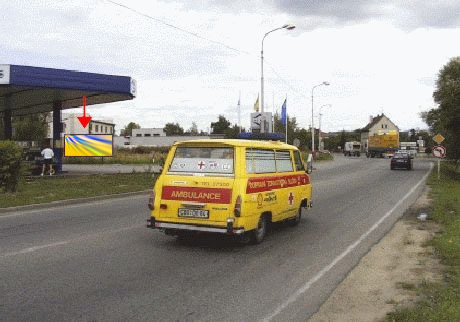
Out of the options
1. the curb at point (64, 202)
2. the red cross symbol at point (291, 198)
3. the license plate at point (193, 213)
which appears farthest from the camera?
the curb at point (64, 202)

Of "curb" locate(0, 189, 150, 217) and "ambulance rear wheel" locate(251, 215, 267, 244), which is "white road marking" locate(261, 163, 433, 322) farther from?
"curb" locate(0, 189, 150, 217)

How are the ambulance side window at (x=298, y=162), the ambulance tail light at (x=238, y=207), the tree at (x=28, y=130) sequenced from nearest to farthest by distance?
the ambulance tail light at (x=238, y=207)
the ambulance side window at (x=298, y=162)
the tree at (x=28, y=130)

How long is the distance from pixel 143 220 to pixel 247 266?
16.3 feet

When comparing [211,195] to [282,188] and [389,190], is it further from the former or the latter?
[389,190]

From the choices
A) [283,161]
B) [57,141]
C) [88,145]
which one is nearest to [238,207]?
[283,161]

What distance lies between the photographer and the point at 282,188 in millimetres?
9648

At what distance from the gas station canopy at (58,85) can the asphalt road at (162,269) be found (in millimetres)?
12967

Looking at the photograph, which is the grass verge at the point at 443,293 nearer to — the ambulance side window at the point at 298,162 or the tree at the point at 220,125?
the ambulance side window at the point at 298,162

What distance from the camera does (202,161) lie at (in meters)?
8.63

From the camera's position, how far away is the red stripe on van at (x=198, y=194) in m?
8.06

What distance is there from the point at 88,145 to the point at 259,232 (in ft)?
84.1

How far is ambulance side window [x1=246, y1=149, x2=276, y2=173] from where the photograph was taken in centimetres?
865

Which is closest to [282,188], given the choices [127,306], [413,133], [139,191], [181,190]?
[181,190]

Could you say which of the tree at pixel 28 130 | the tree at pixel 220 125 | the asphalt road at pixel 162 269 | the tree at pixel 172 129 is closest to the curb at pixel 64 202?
the asphalt road at pixel 162 269
